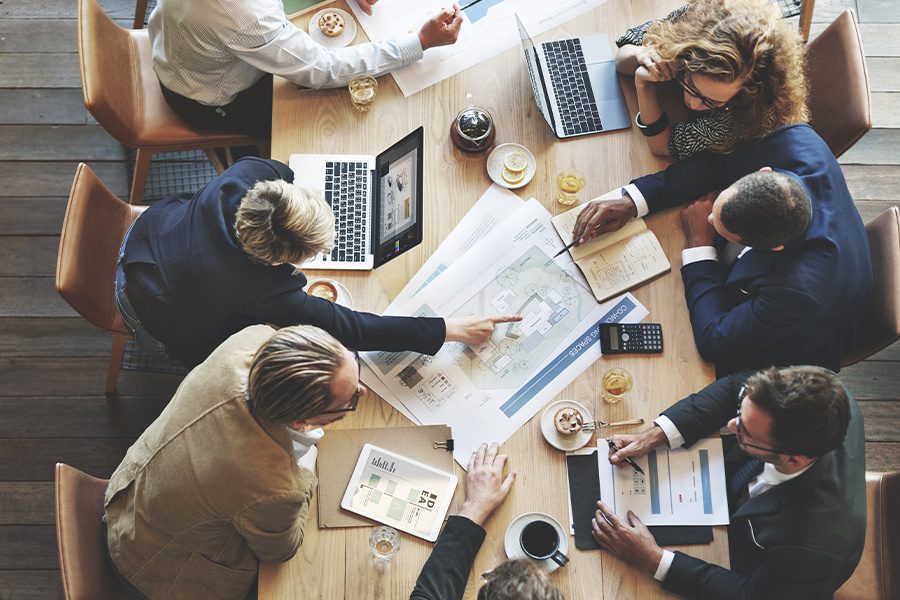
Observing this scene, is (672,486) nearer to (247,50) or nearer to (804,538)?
(804,538)

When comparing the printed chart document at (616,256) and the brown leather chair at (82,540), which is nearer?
the brown leather chair at (82,540)

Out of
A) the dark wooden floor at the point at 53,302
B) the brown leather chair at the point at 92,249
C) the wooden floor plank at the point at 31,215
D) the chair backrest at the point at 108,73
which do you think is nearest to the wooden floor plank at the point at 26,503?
the dark wooden floor at the point at 53,302

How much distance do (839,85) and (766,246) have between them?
27.3 inches

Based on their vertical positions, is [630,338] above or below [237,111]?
below

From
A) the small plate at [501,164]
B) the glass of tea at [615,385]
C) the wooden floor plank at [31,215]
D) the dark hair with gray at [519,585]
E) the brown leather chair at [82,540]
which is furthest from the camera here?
the wooden floor plank at [31,215]

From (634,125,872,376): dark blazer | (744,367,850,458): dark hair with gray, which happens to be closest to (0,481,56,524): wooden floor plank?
(634,125,872,376): dark blazer

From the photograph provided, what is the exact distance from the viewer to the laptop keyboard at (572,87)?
230cm

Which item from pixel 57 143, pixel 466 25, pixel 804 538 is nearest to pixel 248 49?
pixel 466 25

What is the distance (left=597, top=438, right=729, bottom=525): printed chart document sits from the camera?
1923 mm

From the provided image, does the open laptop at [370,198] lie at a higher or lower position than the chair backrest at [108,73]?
lower

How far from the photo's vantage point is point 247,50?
2.23 meters

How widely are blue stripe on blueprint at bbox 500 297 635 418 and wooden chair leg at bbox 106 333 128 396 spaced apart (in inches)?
51.6

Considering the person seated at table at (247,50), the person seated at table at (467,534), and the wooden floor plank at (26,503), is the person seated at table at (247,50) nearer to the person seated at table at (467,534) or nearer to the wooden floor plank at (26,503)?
the person seated at table at (467,534)

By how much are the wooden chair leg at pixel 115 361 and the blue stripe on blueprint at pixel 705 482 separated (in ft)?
5.84
